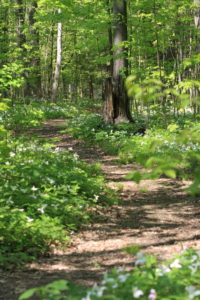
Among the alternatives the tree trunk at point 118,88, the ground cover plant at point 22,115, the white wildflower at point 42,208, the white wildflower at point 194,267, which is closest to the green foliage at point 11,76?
the ground cover plant at point 22,115

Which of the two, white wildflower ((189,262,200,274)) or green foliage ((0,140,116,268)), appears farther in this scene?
green foliage ((0,140,116,268))

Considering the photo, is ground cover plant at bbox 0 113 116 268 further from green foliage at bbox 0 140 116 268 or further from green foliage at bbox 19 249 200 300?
green foliage at bbox 19 249 200 300

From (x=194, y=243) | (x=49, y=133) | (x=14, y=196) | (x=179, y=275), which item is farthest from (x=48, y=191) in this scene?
(x=49, y=133)

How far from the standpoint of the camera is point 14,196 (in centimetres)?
538

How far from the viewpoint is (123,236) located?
5.22 metres

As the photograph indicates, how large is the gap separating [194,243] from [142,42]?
9879 mm

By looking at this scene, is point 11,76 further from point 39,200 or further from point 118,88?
point 118,88

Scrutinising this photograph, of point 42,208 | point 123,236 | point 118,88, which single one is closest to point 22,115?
point 118,88

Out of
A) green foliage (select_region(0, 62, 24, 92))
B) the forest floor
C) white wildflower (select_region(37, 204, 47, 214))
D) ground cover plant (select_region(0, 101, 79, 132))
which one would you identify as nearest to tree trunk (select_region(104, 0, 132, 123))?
ground cover plant (select_region(0, 101, 79, 132))

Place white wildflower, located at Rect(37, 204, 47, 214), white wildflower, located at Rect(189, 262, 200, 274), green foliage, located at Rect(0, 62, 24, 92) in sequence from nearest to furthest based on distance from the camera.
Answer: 1. white wildflower, located at Rect(189, 262, 200, 274)
2. white wildflower, located at Rect(37, 204, 47, 214)
3. green foliage, located at Rect(0, 62, 24, 92)

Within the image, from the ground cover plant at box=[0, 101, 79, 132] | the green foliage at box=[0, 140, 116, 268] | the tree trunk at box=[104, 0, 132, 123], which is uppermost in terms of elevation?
the tree trunk at box=[104, 0, 132, 123]

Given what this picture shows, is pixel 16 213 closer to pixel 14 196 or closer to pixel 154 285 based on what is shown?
pixel 14 196

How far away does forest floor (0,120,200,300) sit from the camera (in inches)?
155

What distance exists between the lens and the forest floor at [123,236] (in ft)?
12.9
